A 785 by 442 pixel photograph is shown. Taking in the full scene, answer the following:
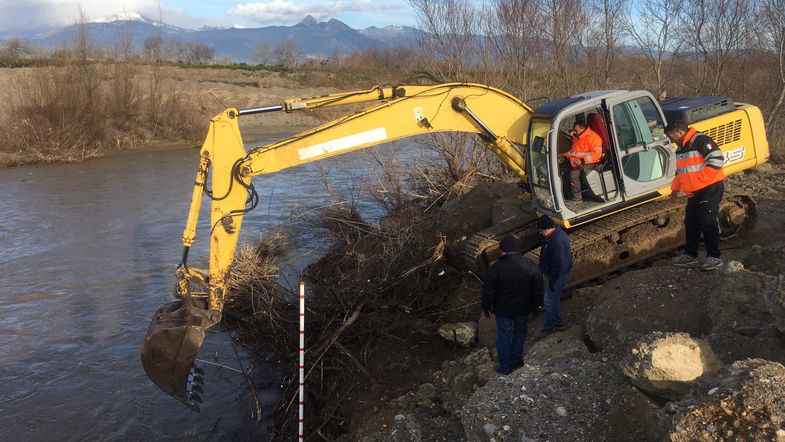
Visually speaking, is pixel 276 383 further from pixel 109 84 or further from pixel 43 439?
pixel 109 84

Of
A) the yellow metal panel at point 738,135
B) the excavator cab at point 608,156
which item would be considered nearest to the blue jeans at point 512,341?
the excavator cab at point 608,156

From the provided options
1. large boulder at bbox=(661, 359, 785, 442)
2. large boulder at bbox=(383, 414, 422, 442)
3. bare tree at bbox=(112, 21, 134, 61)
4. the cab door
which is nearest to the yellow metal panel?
the cab door

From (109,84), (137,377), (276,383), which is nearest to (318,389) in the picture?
(276,383)

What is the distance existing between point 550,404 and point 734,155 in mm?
5480

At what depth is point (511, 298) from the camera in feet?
18.2

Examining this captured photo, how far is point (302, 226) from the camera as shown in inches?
477

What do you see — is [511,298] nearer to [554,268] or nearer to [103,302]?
[554,268]

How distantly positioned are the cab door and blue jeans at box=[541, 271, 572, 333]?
166 centimetres

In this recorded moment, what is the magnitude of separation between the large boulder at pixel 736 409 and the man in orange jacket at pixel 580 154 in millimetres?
3857

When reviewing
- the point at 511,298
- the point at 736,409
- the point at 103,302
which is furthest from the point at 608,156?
the point at 103,302

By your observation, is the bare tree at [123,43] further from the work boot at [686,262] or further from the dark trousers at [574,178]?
the work boot at [686,262]

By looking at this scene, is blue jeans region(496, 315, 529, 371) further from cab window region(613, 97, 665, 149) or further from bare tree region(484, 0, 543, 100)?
bare tree region(484, 0, 543, 100)

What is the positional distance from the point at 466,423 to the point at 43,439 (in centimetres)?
463

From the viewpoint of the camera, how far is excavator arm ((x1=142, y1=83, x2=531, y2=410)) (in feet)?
18.1
